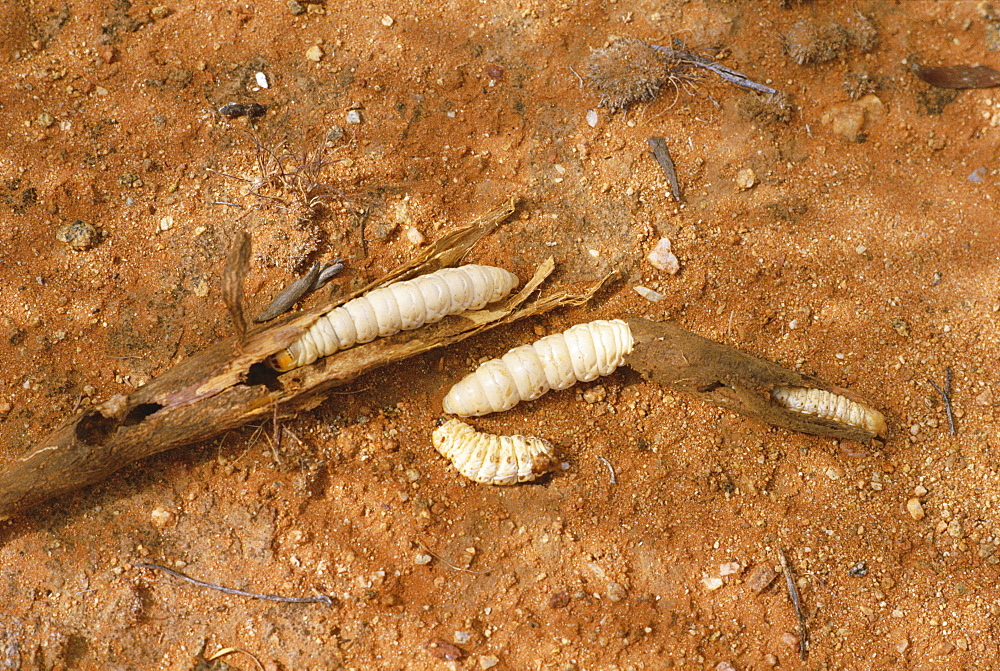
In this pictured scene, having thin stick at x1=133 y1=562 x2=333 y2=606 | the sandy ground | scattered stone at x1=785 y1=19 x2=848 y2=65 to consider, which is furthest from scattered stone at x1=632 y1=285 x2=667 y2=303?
thin stick at x1=133 y1=562 x2=333 y2=606

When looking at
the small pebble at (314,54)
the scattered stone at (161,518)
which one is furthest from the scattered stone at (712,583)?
the small pebble at (314,54)

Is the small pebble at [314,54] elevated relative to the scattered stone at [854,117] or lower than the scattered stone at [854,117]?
elevated

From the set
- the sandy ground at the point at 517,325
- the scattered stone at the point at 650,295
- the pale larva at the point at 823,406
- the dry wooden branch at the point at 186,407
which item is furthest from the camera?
the scattered stone at the point at 650,295

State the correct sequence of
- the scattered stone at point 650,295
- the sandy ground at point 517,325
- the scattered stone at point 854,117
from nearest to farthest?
the sandy ground at point 517,325
the scattered stone at point 650,295
the scattered stone at point 854,117

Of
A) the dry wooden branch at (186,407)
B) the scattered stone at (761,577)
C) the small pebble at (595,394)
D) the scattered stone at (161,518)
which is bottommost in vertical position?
the scattered stone at (761,577)

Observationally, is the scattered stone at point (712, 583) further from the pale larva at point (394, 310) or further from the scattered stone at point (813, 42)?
the scattered stone at point (813, 42)

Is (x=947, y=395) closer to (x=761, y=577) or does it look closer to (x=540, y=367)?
(x=761, y=577)

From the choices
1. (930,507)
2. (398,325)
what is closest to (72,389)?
(398,325)

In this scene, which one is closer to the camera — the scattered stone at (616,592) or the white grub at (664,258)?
the scattered stone at (616,592)
